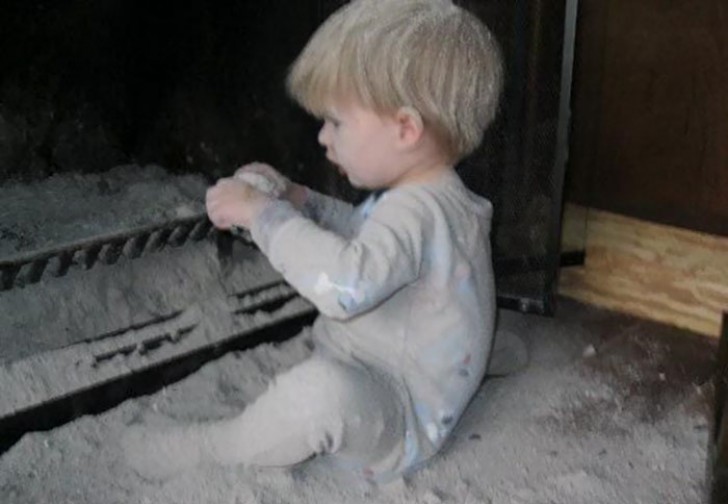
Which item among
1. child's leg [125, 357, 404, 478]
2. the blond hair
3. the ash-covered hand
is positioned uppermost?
the blond hair

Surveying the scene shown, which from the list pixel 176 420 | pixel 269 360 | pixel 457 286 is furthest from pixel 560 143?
pixel 176 420

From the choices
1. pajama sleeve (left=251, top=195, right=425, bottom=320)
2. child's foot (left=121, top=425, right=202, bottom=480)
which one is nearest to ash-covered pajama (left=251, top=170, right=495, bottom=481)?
pajama sleeve (left=251, top=195, right=425, bottom=320)

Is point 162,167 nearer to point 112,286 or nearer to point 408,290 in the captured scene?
point 112,286

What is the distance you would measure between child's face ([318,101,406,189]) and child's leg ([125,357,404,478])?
0.19m

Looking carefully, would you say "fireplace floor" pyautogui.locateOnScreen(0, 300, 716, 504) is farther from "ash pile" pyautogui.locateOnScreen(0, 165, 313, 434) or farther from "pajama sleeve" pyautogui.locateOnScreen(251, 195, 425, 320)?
"pajama sleeve" pyautogui.locateOnScreen(251, 195, 425, 320)

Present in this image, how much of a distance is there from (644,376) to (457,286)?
1.23 ft

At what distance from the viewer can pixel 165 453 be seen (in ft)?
3.17

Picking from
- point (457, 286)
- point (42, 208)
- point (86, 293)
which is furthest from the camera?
point (42, 208)

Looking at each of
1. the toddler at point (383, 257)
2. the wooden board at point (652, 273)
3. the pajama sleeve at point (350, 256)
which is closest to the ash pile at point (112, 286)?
the toddler at point (383, 257)

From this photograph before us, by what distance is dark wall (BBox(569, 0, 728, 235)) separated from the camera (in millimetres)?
1261

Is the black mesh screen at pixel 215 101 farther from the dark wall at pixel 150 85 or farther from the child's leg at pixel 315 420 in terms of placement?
the child's leg at pixel 315 420

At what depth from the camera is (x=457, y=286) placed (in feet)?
3.09

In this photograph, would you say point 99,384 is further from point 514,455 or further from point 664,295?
point 664,295

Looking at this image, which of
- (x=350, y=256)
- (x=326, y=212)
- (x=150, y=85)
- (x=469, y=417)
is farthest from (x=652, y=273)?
(x=150, y=85)
